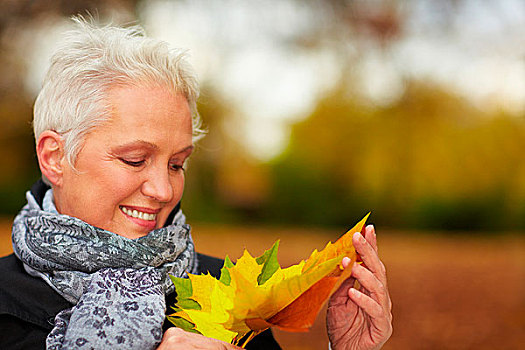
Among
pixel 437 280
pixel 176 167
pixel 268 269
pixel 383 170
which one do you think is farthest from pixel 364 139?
pixel 268 269

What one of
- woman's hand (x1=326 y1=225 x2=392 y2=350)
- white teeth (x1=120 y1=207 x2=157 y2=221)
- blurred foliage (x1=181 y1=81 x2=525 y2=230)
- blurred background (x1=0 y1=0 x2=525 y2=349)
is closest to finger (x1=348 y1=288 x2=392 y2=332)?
woman's hand (x1=326 y1=225 x2=392 y2=350)

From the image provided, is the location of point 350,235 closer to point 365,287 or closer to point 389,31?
point 365,287

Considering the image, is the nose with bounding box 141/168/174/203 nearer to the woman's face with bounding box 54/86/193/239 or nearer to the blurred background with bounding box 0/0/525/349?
the woman's face with bounding box 54/86/193/239

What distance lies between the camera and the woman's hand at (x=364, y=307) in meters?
1.38

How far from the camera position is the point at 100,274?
4.91ft

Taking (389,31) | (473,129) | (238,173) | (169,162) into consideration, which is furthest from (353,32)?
(169,162)

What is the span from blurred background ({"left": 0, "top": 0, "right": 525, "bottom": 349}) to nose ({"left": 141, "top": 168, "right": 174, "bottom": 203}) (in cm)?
407

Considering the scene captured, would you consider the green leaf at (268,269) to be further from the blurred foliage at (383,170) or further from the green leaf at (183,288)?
the blurred foliage at (383,170)

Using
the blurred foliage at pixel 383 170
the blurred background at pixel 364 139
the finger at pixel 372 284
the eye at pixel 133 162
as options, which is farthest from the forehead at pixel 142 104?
the blurred foliage at pixel 383 170

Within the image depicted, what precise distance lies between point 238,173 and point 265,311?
10.5 meters

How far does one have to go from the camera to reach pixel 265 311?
118 centimetres

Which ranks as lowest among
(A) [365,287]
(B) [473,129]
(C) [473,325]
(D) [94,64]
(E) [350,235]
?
(C) [473,325]

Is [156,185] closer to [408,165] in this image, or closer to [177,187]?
[177,187]

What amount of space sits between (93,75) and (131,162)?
0.92 feet
